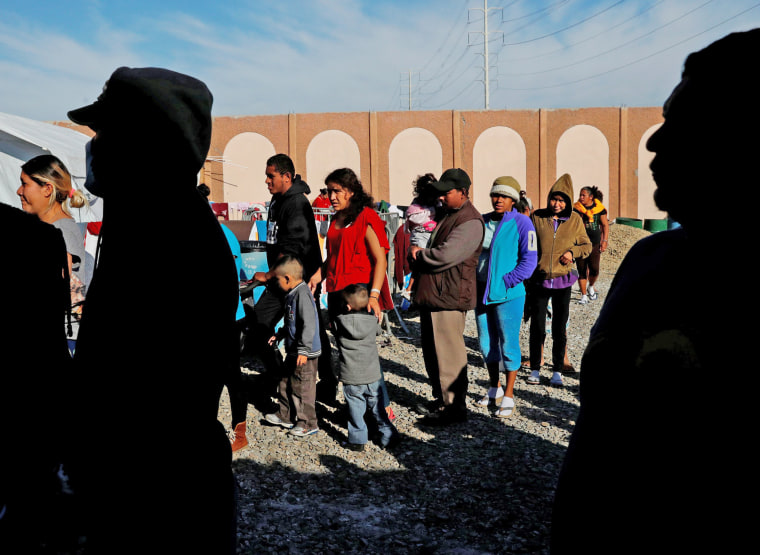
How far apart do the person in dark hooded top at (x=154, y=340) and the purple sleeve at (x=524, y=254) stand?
12.8ft

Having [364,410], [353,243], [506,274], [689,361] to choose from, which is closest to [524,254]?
[506,274]

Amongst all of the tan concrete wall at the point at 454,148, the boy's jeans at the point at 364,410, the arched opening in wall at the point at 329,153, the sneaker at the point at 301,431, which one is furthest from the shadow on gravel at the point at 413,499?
the arched opening in wall at the point at 329,153

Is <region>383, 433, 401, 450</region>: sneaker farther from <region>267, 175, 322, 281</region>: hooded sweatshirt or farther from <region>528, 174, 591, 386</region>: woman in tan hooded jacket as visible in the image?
<region>528, 174, 591, 386</region>: woman in tan hooded jacket

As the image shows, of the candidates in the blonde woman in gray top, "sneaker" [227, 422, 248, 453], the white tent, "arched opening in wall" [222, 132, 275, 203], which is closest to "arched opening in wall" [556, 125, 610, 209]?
"arched opening in wall" [222, 132, 275, 203]

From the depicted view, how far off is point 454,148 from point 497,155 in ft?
7.14

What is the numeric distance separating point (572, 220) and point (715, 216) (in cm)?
566

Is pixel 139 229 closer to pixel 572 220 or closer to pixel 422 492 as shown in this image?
pixel 422 492

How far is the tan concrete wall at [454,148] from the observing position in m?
31.2

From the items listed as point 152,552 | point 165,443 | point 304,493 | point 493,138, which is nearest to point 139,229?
point 165,443

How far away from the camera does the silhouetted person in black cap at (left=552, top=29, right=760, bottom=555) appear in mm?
955

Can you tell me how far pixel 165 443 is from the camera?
1.54m

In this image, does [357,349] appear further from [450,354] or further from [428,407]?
[428,407]

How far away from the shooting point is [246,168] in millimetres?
32125

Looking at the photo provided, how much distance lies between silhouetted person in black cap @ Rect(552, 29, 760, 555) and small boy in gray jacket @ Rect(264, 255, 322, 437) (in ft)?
12.4
